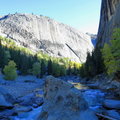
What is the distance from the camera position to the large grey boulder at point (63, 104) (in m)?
10.5

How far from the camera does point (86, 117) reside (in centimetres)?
1030

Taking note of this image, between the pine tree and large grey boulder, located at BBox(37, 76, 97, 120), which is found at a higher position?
the pine tree

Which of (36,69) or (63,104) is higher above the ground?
(36,69)

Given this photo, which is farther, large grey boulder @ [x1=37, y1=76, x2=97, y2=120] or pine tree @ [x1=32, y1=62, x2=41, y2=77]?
pine tree @ [x1=32, y1=62, x2=41, y2=77]

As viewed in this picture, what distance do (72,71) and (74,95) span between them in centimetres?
11437

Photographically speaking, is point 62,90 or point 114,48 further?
point 114,48

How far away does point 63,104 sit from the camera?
440 inches

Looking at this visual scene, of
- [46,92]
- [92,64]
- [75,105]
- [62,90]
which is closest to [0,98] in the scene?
[46,92]

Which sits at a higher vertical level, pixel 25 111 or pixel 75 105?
pixel 75 105

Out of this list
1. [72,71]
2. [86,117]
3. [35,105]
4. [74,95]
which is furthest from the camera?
[72,71]

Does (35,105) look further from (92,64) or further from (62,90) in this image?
(92,64)

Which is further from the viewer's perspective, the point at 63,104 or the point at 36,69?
the point at 36,69

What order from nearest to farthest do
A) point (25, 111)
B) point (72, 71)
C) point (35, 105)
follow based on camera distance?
point (25, 111) < point (35, 105) < point (72, 71)

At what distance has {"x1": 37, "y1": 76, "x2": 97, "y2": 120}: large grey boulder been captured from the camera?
10.5m
